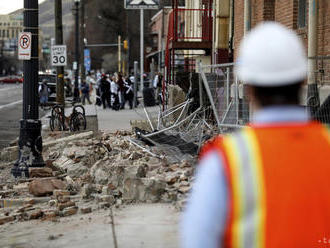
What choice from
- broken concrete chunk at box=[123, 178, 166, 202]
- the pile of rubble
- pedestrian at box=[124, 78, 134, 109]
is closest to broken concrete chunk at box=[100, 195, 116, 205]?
the pile of rubble

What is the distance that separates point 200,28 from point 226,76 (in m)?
12.7

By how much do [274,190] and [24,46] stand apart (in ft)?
37.6

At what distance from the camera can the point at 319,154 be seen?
2613 millimetres

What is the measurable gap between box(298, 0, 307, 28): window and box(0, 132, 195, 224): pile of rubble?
3.47m

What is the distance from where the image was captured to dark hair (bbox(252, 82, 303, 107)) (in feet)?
8.51

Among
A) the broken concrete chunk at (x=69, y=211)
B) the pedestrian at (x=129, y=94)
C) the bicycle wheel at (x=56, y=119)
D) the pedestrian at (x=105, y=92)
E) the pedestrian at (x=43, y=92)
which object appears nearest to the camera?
the broken concrete chunk at (x=69, y=211)

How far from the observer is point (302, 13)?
44.3 feet

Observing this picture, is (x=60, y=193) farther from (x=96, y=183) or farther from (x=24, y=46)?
(x=24, y=46)

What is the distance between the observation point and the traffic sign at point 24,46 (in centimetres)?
1333

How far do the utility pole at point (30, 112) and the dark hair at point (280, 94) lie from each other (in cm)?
1094

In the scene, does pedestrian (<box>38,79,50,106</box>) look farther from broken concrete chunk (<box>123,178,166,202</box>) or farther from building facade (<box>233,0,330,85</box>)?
broken concrete chunk (<box>123,178,166,202</box>)

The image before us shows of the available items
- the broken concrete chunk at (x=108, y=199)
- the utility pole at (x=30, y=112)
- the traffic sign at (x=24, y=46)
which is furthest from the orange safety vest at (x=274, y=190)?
the traffic sign at (x=24, y=46)

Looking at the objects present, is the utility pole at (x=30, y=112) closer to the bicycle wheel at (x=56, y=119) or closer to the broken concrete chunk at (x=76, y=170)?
the broken concrete chunk at (x=76, y=170)

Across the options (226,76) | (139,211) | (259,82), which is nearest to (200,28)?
(226,76)
